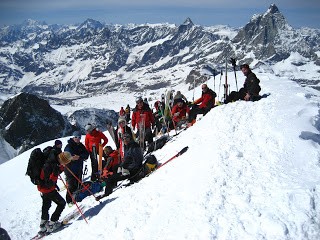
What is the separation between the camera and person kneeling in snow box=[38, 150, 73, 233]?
423 inches

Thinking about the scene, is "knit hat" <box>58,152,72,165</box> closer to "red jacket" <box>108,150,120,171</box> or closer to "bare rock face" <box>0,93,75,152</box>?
"red jacket" <box>108,150,120,171</box>

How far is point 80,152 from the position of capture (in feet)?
45.3

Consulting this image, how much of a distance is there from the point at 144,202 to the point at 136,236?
1444 millimetres

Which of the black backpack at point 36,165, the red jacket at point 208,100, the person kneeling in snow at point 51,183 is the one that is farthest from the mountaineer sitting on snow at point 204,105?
the black backpack at point 36,165

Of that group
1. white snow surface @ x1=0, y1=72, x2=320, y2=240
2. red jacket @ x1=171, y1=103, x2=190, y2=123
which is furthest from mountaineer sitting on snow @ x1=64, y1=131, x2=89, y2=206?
red jacket @ x1=171, y1=103, x2=190, y2=123

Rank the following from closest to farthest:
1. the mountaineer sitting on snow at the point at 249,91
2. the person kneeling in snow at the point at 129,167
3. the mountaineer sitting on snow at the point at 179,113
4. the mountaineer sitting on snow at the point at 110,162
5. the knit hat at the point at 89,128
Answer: the person kneeling in snow at the point at 129,167
the mountaineer sitting on snow at the point at 110,162
the knit hat at the point at 89,128
the mountaineer sitting on snow at the point at 249,91
the mountaineer sitting on snow at the point at 179,113

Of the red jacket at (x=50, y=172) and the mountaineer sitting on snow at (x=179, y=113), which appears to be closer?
the red jacket at (x=50, y=172)

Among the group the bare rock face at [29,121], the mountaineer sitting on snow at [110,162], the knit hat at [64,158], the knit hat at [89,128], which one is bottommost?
the bare rock face at [29,121]

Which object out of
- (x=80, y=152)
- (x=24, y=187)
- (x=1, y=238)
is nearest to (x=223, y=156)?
(x=80, y=152)

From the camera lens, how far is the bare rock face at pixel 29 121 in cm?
7138

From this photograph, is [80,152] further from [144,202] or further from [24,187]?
[24,187]

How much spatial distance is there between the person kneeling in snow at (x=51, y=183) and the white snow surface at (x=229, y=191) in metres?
0.65

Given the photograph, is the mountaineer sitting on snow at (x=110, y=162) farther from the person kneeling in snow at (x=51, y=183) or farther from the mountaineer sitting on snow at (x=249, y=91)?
the mountaineer sitting on snow at (x=249, y=91)

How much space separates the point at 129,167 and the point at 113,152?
→ 2.10 m
